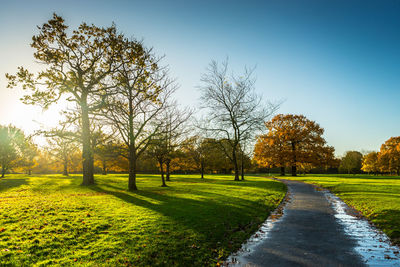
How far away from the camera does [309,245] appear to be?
7.23 m

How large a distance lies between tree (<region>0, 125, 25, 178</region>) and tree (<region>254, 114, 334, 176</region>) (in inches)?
1878

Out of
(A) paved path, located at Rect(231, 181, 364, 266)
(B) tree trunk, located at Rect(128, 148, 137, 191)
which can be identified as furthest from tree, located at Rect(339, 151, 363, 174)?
(A) paved path, located at Rect(231, 181, 364, 266)

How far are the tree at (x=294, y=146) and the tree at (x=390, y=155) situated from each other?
2279 cm

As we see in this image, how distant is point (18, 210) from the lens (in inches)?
453

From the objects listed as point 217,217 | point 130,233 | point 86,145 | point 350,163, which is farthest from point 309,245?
point 350,163

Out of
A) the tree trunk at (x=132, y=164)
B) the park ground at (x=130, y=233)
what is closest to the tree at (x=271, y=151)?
the tree trunk at (x=132, y=164)

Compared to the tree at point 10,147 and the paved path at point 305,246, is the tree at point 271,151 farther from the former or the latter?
the tree at point 10,147

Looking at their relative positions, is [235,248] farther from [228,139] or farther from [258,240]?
[228,139]

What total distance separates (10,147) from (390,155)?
86.0 m

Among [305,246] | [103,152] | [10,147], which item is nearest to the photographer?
[305,246]

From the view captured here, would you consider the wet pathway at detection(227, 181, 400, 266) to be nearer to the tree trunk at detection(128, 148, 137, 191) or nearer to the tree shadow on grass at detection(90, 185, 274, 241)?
the tree shadow on grass at detection(90, 185, 274, 241)

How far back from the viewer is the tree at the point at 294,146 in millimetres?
50812

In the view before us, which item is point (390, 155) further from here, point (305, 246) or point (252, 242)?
point (252, 242)

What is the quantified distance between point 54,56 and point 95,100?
5.51m
